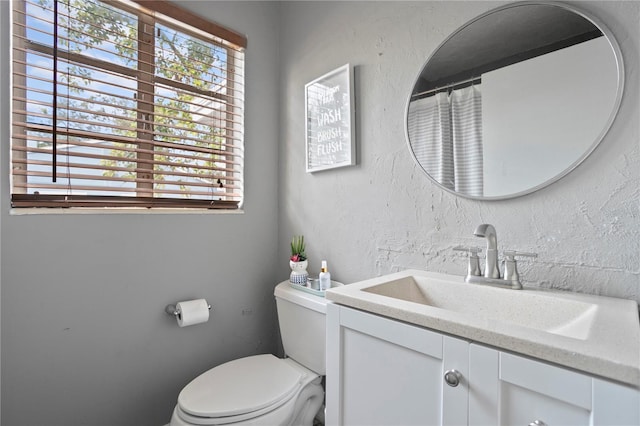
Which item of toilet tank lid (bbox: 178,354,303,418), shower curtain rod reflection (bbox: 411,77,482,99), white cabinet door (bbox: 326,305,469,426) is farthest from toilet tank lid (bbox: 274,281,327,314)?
shower curtain rod reflection (bbox: 411,77,482,99)

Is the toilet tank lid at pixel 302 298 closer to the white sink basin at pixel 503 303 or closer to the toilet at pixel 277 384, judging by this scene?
the toilet at pixel 277 384

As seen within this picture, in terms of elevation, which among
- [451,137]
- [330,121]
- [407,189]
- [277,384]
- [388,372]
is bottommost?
[277,384]

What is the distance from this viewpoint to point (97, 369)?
127 centimetres

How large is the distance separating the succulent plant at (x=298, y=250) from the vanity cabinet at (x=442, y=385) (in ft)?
2.20

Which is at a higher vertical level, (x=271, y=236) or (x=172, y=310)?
(x=271, y=236)

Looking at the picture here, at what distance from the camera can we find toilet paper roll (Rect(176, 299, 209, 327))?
55.1 inches

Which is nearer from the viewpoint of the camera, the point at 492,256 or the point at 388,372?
the point at 388,372

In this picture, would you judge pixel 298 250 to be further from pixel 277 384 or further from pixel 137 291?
pixel 137 291

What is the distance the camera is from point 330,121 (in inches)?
60.1

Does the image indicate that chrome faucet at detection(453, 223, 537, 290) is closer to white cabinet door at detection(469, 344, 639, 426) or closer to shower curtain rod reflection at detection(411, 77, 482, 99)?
white cabinet door at detection(469, 344, 639, 426)

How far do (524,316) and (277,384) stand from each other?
0.89 m

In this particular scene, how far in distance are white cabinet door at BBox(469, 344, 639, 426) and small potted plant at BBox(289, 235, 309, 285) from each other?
97 centimetres

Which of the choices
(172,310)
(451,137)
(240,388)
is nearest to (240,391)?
(240,388)

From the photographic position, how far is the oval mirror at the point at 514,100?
848mm
